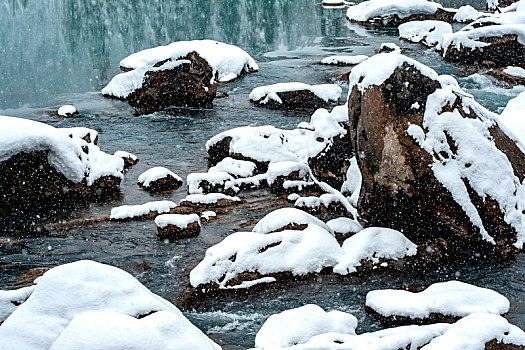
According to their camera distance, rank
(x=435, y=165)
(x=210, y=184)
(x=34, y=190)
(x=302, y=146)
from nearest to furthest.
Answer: (x=435, y=165) → (x=34, y=190) → (x=210, y=184) → (x=302, y=146)

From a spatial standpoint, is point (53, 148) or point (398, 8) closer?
point (53, 148)

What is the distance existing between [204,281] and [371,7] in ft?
93.8

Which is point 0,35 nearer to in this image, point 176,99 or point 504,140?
point 176,99

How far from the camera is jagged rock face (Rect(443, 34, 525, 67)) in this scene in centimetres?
1870

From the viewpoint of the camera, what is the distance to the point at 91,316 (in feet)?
10.9

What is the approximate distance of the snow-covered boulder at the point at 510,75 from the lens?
16.2 meters

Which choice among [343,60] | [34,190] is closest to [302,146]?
[34,190]

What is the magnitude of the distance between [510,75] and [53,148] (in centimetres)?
1293

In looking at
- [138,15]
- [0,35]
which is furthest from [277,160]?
[138,15]

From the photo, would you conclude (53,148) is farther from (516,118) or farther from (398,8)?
(398,8)

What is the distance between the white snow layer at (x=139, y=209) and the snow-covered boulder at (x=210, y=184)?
2.59 feet

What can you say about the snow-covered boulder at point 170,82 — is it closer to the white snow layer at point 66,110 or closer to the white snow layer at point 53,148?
the white snow layer at point 66,110

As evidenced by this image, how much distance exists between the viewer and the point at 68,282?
3.66 m

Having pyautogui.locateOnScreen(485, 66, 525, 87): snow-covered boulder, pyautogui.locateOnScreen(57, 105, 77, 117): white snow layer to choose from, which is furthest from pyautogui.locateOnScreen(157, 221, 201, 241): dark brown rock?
pyautogui.locateOnScreen(485, 66, 525, 87): snow-covered boulder
